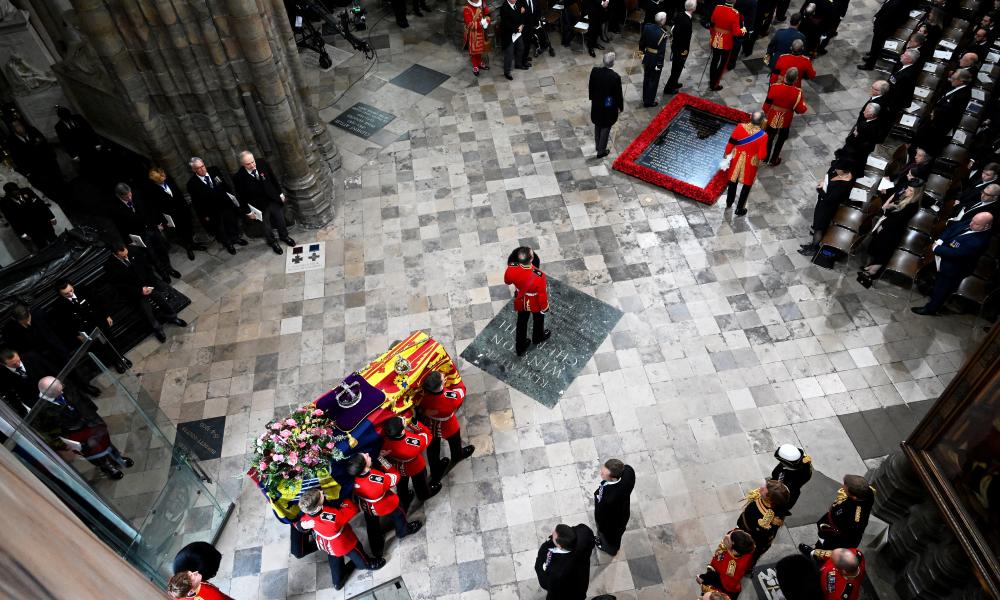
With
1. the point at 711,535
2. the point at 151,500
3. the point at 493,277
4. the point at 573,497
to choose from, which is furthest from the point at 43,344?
the point at 711,535

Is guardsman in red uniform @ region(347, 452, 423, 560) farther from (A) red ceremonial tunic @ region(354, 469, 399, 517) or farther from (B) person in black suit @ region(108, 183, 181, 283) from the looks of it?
(B) person in black suit @ region(108, 183, 181, 283)

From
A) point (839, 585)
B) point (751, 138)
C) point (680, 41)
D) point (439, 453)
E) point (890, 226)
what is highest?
point (680, 41)

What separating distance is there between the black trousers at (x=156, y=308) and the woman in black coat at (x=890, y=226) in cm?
943

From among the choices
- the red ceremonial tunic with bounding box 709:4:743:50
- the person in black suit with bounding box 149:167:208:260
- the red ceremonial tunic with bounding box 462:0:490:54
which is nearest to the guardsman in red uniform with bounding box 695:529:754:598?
the person in black suit with bounding box 149:167:208:260

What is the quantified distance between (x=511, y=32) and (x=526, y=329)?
662 cm

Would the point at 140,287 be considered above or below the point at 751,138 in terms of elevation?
below

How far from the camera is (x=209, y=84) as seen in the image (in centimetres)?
884

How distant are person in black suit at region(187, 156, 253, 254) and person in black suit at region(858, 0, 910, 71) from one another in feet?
37.6

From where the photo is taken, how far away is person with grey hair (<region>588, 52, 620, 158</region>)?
33.6ft

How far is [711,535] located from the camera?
703 cm

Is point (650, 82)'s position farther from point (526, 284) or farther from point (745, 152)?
point (526, 284)

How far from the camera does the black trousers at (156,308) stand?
28.6 ft

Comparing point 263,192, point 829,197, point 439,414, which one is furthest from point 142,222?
point 829,197

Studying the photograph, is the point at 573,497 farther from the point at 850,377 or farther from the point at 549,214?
the point at 549,214
